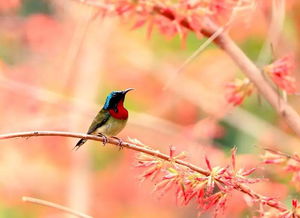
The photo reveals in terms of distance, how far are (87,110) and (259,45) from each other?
3.93 m

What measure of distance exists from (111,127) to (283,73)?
1108mm

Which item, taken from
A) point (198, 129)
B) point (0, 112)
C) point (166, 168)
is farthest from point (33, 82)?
point (166, 168)

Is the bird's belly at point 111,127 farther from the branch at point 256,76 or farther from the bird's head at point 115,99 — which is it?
the branch at point 256,76

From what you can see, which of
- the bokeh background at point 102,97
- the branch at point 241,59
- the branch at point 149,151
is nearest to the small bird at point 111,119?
the branch at point 241,59

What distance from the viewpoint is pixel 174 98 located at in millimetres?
9375

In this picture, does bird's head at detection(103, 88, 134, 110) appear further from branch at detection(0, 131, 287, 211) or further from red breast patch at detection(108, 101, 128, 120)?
branch at detection(0, 131, 287, 211)

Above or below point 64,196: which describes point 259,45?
above

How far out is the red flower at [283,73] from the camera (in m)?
Answer: 3.36

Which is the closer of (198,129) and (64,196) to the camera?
(198,129)

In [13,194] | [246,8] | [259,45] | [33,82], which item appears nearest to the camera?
[246,8]

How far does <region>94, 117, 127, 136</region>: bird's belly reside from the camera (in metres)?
4.04

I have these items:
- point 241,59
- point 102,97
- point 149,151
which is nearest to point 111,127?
point 241,59

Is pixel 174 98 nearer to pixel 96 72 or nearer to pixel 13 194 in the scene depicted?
pixel 96 72

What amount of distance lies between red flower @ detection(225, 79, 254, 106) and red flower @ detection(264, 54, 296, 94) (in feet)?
0.64
